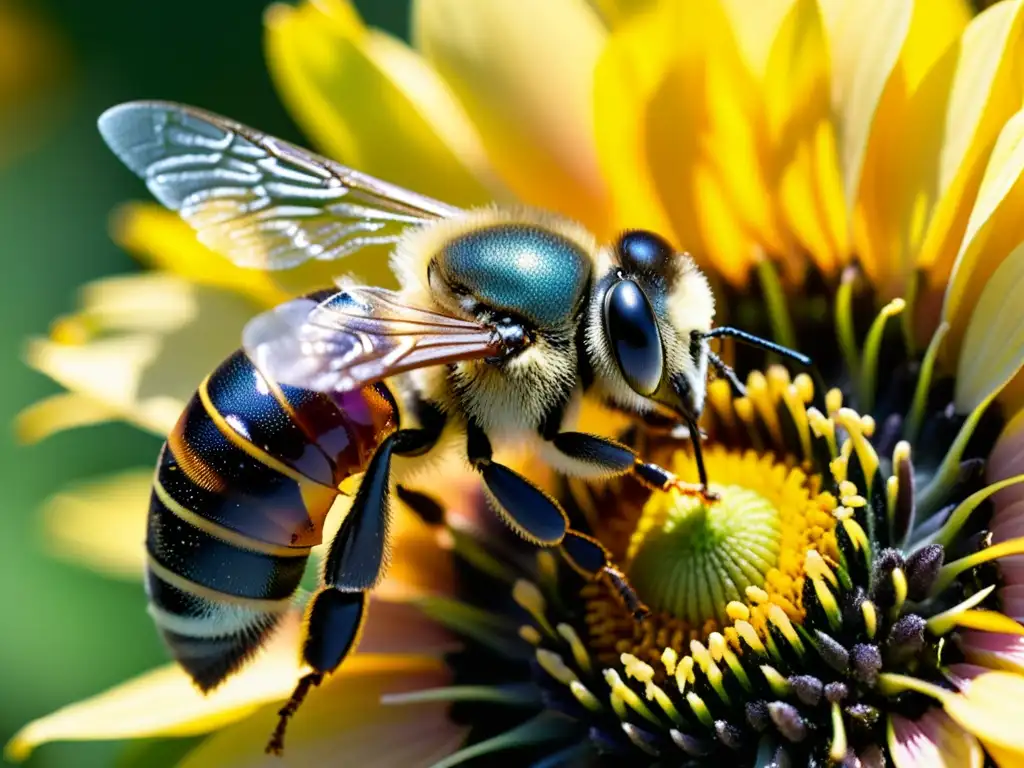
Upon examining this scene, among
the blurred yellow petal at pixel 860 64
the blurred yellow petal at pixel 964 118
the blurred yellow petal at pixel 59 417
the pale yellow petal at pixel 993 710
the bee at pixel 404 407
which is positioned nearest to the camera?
the pale yellow petal at pixel 993 710

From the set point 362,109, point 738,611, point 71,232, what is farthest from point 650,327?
point 71,232

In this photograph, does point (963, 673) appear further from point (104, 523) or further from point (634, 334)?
point (104, 523)

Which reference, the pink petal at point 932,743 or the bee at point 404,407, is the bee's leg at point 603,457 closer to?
the bee at point 404,407

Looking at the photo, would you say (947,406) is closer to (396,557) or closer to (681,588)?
(681,588)

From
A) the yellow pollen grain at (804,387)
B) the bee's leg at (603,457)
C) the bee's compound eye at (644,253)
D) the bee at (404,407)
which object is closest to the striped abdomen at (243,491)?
the bee at (404,407)

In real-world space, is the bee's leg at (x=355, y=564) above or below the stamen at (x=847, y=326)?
below

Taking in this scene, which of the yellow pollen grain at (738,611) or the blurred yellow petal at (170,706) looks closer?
the yellow pollen grain at (738,611)

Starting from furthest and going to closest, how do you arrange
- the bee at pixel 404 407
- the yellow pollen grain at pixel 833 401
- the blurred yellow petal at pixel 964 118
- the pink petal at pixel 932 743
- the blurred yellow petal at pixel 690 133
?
1. the blurred yellow petal at pixel 690 133
2. the yellow pollen grain at pixel 833 401
3. the blurred yellow petal at pixel 964 118
4. the bee at pixel 404 407
5. the pink petal at pixel 932 743

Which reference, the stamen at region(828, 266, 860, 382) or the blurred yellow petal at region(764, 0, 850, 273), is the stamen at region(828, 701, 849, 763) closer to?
the stamen at region(828, 266, 860, 382)
